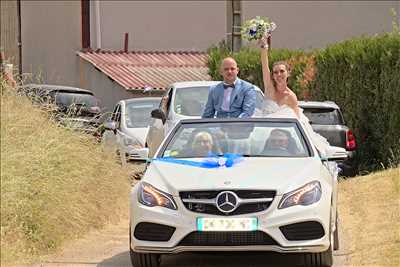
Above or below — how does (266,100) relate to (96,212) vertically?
above

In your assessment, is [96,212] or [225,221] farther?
[96,212]

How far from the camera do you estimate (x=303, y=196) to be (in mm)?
8969

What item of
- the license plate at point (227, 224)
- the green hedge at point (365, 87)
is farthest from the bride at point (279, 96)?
the green hedge at point (365, 87)

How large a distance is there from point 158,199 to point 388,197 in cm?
562

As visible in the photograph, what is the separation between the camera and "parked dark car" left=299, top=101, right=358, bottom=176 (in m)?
17.3

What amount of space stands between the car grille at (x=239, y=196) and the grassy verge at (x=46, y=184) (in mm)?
1788

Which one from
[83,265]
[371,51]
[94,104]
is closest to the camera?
[83,265]

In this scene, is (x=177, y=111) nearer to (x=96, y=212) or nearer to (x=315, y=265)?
(x=96, y=212)

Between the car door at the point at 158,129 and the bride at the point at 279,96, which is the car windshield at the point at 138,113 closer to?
the car door at the point at 158,129

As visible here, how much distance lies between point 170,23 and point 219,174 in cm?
2456

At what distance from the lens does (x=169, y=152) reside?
10070mm

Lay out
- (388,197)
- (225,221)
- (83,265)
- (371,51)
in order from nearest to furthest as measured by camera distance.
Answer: (225,221)
(83,265)
(388,197)
(371,51)

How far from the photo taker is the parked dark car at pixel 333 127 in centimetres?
1734

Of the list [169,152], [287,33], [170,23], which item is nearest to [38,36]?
[170,23]
